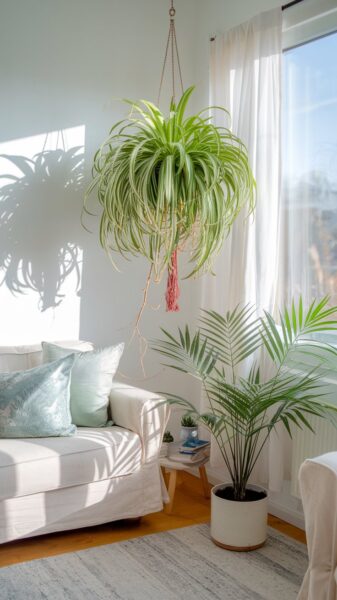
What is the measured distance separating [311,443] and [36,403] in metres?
1.30

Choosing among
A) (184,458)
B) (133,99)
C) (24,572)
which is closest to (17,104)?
(133,99)

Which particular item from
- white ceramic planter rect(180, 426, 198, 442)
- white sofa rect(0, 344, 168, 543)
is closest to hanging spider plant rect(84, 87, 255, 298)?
white sofa rect(0, 344, 168, 543)

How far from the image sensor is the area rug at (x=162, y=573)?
2.71 m

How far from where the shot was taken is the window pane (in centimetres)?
332

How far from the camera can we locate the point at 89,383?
3480 mm

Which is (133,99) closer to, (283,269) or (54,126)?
(54,126)

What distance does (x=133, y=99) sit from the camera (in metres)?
4.18

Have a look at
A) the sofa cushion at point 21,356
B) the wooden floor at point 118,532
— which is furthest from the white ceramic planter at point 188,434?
the sofa cushion at point 21,356

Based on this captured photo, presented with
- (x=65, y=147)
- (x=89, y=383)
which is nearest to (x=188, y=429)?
(x=89, y=383)

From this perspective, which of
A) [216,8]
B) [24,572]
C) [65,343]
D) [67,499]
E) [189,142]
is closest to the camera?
[24,572]

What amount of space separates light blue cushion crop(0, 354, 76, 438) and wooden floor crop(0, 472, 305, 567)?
0.48 metres

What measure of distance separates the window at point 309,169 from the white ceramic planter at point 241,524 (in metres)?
1.04

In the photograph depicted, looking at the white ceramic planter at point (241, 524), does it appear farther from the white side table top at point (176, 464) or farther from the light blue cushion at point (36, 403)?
the light blue cushion at point (36, 403)

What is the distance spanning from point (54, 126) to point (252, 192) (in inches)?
48.1
